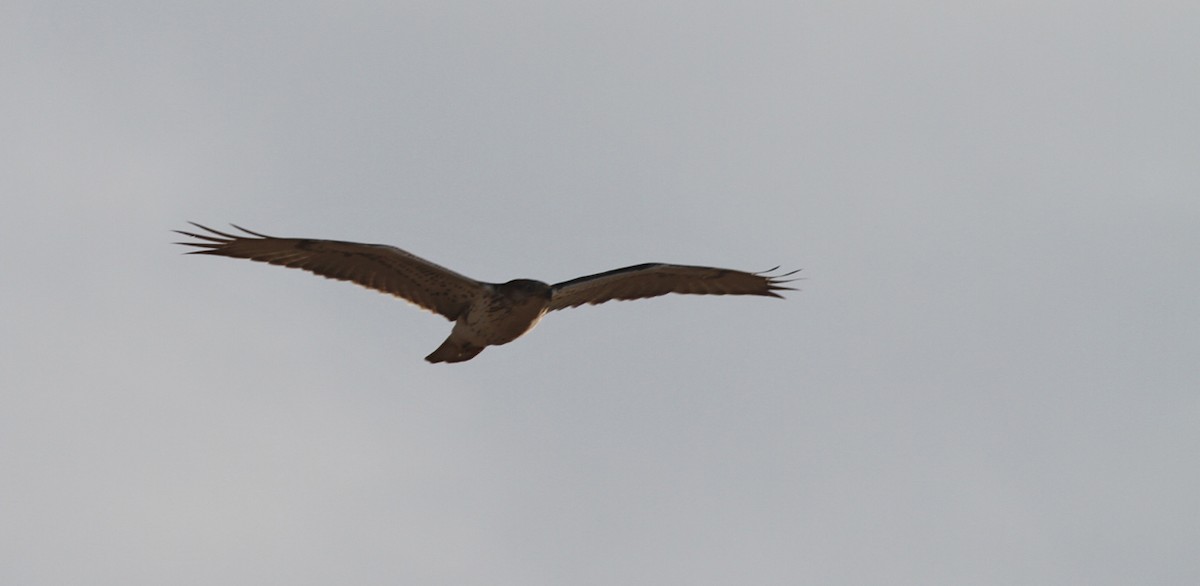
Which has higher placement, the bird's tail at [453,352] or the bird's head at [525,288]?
the bird's head at [525,288]

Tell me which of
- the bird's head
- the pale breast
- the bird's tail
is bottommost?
the bird's tail

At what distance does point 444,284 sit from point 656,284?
2.66 m

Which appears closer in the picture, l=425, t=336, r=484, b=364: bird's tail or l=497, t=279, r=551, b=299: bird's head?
l=497, t=279, r=551, b=299: bird's head

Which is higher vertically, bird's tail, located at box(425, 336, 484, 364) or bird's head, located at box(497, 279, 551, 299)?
bird's head, located at box(497, 279, 551, 299)

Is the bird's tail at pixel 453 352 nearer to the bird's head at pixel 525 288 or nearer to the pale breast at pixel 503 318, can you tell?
the pale breast at pixel 503 318

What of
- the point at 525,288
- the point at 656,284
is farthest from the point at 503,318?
the point at 656,284

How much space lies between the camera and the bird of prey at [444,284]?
16484mm

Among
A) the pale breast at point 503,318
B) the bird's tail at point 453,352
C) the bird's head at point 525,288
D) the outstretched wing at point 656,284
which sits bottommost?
the bird's tail at point 453,352

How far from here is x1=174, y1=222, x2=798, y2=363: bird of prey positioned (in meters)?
16.5

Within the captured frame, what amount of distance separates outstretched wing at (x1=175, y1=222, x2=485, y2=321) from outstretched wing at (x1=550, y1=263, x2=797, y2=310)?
114 centimetres

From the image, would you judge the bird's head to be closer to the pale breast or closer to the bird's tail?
the pale breast

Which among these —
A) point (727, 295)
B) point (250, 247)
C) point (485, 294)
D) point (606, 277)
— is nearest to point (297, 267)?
point (250, 247)

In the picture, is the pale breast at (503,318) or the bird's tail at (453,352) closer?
the pale breast at (503,318)

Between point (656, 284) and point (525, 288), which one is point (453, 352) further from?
point (656, 284)
